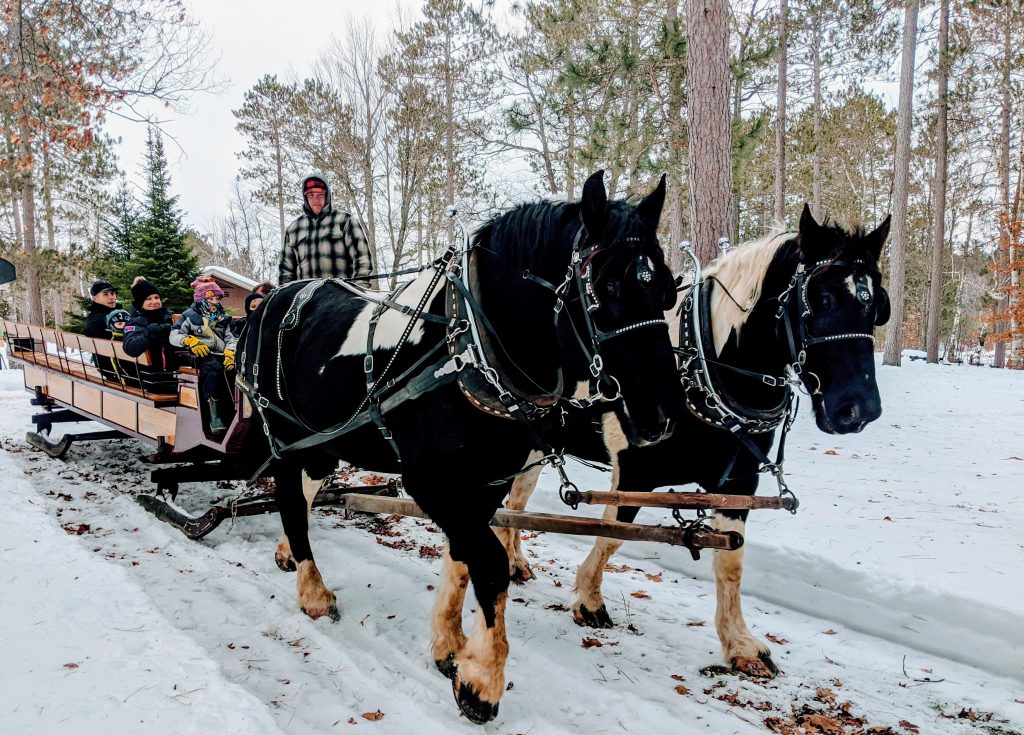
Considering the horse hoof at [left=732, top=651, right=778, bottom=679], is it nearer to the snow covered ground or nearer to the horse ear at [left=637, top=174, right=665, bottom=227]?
the snow covered ground

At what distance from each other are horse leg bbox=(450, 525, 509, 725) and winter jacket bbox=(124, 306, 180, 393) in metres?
3.98

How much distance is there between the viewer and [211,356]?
15.1 ft

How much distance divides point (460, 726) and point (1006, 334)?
23.9m

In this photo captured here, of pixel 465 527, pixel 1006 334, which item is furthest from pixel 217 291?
pixel 1006 334

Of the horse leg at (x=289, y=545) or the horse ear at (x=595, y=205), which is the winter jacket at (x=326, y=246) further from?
the horse ear at (x=595, y=205)

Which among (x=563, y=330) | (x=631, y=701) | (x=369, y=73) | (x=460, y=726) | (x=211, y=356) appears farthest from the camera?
(x=369, y=73)

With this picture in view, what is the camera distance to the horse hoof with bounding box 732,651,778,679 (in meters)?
2.94

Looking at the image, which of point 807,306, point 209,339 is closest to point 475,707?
point 807,306

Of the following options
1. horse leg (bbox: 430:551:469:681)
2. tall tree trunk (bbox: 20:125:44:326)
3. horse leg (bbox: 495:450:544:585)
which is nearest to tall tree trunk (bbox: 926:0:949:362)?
horse leg (bbox: 495:450:544:585)

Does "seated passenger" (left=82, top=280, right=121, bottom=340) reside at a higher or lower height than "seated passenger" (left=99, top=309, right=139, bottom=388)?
higher

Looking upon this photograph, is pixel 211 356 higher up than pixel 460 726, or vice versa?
pixel 211 356

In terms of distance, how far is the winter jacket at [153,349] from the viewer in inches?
204

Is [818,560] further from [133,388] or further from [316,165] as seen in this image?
[316,165]

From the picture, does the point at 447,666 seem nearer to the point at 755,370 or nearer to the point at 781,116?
the point at 755,370
